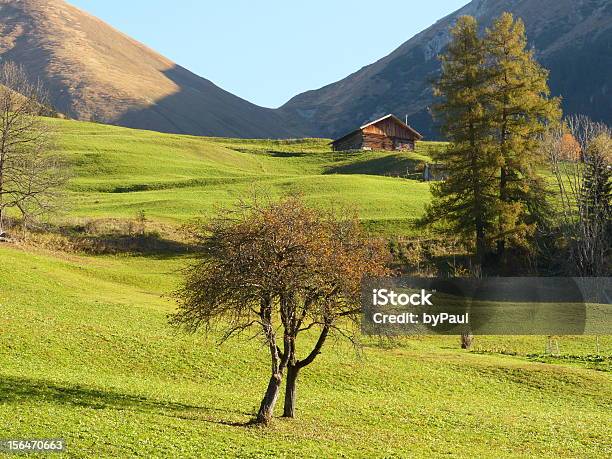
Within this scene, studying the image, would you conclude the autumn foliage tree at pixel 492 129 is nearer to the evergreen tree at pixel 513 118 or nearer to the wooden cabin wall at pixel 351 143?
the evergreen tree at pixel 513 118

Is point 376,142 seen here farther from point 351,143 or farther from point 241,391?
point 241,391

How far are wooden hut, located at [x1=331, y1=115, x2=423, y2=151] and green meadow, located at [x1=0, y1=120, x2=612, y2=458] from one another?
72339 mm

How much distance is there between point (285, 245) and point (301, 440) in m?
6.50

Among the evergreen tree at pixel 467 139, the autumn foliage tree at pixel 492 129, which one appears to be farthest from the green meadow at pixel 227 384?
the evergreen tree at pixel 467 139

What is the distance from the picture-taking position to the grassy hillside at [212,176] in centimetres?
7669

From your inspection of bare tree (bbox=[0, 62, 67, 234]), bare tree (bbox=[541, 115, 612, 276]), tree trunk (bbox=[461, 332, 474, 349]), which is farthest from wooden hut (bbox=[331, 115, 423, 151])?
tree trunk (bbox=[461, 332, 474, 349])

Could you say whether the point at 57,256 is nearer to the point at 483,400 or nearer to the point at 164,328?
the point at 164,328

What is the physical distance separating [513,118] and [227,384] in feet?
131

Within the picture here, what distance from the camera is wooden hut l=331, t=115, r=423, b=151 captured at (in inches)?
5123

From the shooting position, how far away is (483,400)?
34.6m

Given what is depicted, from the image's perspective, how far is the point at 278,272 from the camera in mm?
24234

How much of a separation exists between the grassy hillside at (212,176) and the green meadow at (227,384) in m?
14.8

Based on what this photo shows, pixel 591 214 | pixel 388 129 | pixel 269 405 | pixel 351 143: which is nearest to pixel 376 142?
pixel 388 129

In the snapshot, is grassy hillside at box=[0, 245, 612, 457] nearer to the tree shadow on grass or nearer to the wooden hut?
the tree shadow on grass
